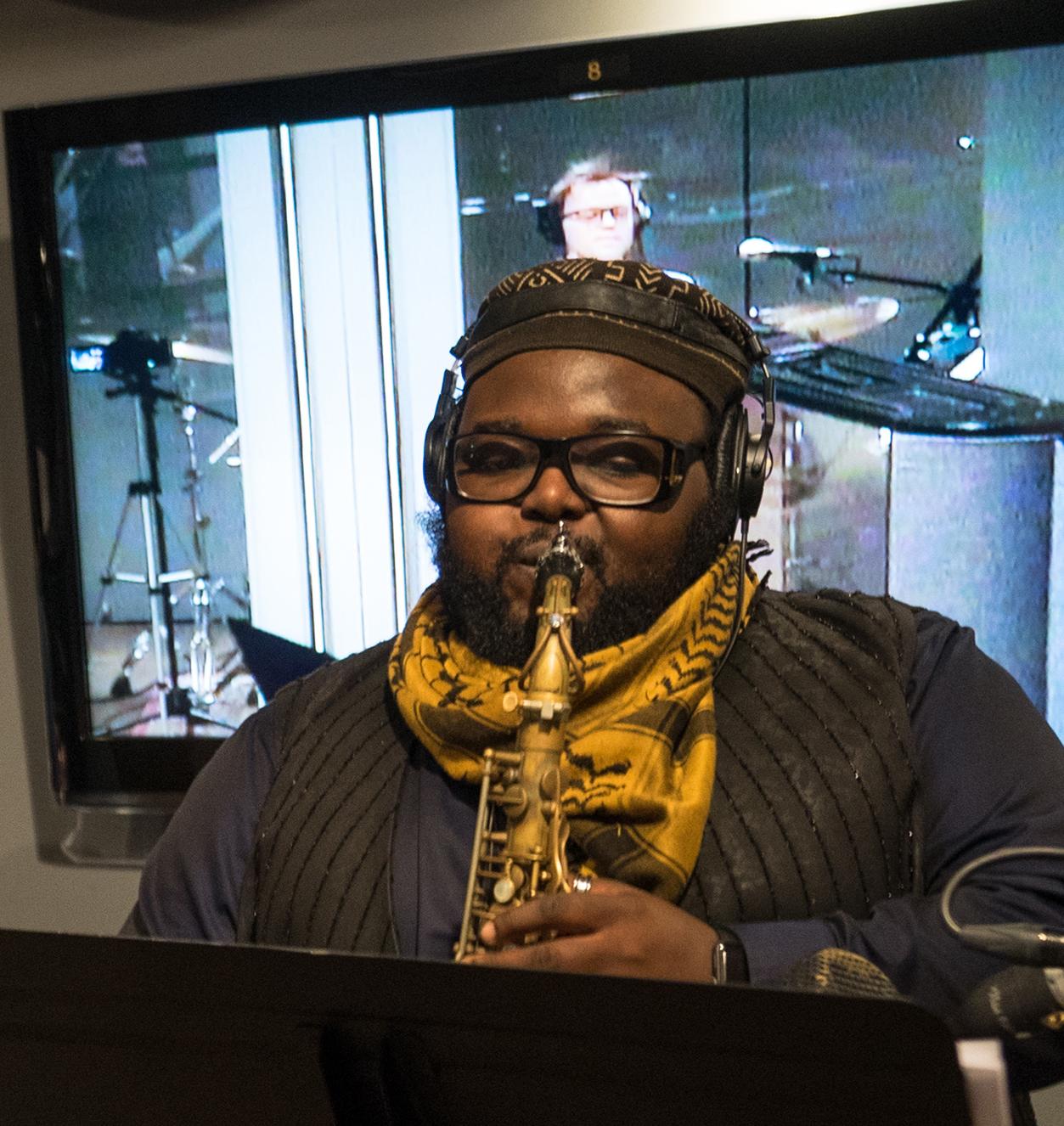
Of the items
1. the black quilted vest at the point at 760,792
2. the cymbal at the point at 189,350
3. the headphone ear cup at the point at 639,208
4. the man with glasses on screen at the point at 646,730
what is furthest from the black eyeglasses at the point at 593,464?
the cymbal at the point at 189,350

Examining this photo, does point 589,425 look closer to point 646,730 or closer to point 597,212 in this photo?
point 646,730

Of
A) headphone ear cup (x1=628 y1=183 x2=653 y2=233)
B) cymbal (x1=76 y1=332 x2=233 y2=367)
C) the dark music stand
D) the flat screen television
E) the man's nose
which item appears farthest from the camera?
cymbal (x1=76 y1=332 x2=233 y2=367)

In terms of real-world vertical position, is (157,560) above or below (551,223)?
below

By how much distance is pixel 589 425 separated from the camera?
145 cm

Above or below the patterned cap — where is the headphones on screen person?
above

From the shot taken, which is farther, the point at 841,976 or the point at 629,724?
the point at 629,724

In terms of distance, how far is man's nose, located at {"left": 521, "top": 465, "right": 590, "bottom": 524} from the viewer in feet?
4.69

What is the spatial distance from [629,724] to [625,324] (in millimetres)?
489

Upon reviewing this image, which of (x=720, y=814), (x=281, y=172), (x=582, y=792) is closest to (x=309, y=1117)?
(x=582, y=792)

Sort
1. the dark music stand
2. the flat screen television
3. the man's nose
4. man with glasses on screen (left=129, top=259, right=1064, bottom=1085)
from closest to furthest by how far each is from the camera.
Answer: the dark music stand < man with glasses on screen (left=129, top=259, right=1064, bottom=1085) < the man's nose < the flat screen television

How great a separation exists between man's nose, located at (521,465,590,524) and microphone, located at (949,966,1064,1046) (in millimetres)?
763

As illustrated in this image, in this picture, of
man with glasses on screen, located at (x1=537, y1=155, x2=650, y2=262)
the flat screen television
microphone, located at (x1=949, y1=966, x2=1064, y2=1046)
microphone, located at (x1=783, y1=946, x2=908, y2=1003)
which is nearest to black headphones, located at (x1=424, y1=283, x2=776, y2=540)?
the flat screen television

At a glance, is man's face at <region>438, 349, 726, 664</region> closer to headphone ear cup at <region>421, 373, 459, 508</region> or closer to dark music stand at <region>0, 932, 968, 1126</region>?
headphone ear cup at <region>421, 373, 459, 508</region>

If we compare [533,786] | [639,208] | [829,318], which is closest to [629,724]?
[533,786]
